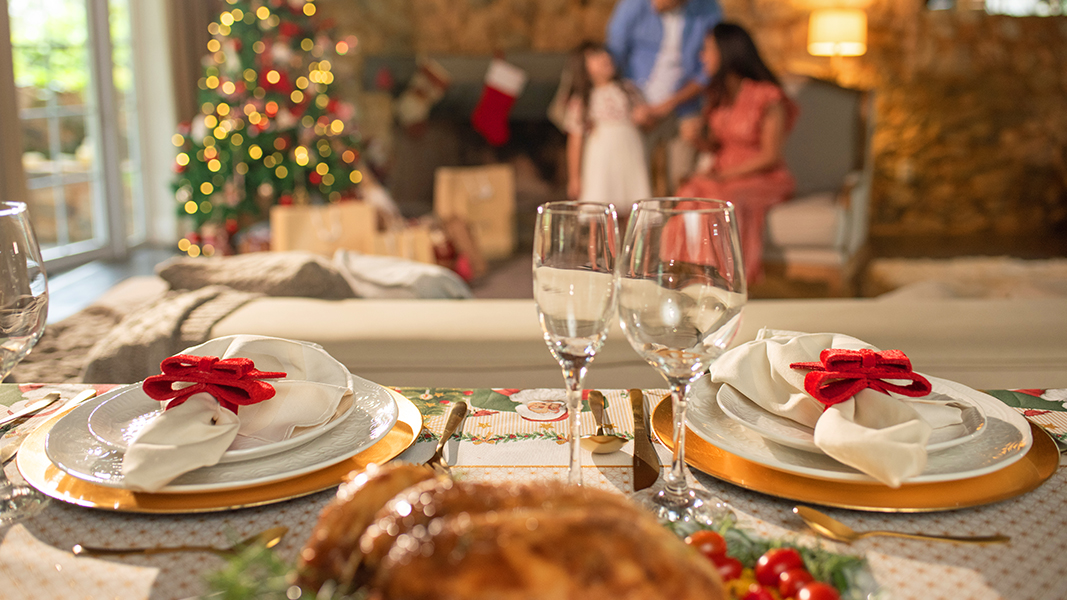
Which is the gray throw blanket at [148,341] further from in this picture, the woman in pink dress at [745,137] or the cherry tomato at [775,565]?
the woman in pink dress at [745,137]

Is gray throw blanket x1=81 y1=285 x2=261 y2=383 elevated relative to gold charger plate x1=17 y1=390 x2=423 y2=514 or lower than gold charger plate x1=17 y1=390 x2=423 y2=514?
lower

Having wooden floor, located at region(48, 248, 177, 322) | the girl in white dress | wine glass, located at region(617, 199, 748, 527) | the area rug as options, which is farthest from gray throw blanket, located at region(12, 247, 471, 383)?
the girl in white dress

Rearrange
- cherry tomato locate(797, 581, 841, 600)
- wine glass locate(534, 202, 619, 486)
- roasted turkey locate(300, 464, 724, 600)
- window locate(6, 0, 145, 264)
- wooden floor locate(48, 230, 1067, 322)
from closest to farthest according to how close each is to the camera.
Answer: roasted turkey locate(300, 464, 724, 600)
cherry tomato locate(797, 581, 841, 600)
wine glass locate(534, 202, 619, 486)
wooden floor locate(48, 230, 1067, 322)
window locate(6, 0, 145, 264)

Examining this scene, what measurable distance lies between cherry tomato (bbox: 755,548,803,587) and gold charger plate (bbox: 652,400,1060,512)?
11 centimetres

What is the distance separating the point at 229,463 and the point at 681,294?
0.39m

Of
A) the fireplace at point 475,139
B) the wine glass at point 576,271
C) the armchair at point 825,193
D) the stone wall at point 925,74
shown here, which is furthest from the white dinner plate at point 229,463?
the stone wall at point 925,74

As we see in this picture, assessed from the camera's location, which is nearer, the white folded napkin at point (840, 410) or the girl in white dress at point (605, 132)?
the white folded napkin at point (840, 410)

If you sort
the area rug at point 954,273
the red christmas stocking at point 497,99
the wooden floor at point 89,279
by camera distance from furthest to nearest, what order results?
the red christmas stocking at point 497,99, the wooden floor at point 89,279, the area rug at point 954,273

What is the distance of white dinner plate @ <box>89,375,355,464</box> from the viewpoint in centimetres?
63

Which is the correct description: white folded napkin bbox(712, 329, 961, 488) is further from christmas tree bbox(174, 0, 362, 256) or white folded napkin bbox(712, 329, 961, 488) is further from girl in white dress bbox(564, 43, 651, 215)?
girl in white dress bbox(564, 43, 651, 215)

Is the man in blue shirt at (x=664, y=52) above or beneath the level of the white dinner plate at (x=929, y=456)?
above

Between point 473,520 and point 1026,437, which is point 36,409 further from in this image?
point 1026,437

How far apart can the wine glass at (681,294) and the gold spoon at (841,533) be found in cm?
6

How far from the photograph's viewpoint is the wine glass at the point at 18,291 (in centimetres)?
64
